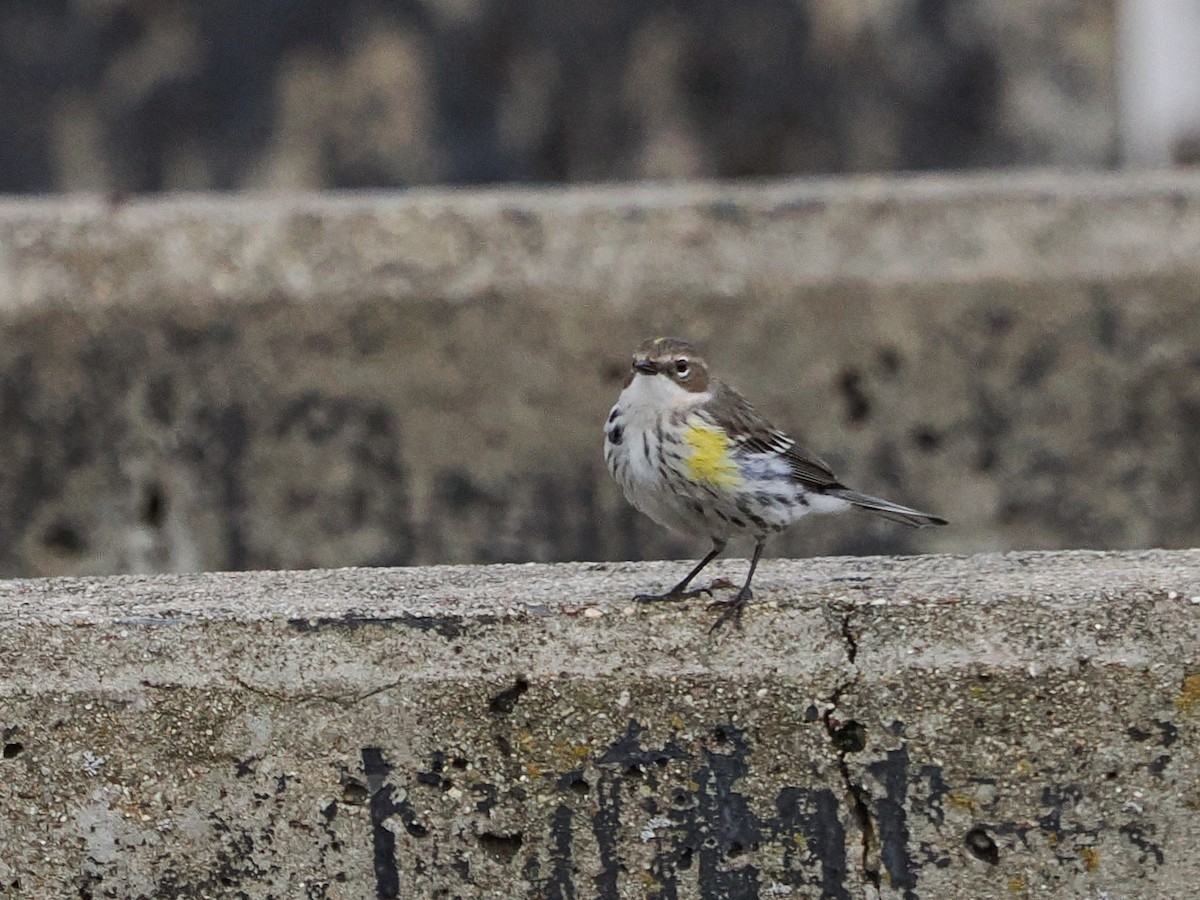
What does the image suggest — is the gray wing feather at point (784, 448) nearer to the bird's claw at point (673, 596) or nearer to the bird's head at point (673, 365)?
the bird's head at point (673, 365)

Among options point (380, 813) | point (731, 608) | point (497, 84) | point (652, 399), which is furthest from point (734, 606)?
point (497, 84)

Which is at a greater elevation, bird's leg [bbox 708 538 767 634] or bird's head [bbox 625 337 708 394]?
bird's head [bbox 625 337 708 394]

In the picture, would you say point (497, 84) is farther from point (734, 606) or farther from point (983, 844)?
point (983, 844)

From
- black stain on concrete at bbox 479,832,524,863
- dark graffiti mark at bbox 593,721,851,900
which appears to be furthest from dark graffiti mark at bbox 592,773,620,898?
black stain on concrete at bbox 479,832,524,863

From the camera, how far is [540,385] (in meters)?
6.68

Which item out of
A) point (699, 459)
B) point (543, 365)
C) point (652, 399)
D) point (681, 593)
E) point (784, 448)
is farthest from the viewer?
point (543, 365)

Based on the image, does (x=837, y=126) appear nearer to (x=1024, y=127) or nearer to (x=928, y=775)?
(x=1024, y=127)

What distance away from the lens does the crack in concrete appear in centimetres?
304

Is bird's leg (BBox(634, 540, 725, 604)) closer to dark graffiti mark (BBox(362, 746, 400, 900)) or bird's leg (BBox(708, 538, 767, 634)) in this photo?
bird's leg (BBox(708, 538, 767, 634))

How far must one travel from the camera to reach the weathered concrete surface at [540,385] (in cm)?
665

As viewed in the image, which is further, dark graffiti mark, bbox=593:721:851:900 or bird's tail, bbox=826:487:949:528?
bird's tail, bbox=826:487:949:528

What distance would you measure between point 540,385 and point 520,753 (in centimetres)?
369

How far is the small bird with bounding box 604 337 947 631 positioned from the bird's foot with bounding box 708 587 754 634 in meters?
0.52

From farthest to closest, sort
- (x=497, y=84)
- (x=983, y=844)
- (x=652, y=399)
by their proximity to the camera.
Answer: (x=497, y=84) < (x=652, y=399) < (x=983, y=844)
